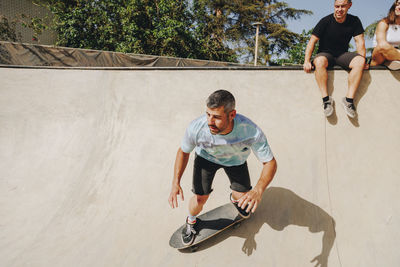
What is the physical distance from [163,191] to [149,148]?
914 mm

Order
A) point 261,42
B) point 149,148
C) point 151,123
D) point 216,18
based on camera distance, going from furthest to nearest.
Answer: point 261,42
point 216,18
point 151,123
point 149,148

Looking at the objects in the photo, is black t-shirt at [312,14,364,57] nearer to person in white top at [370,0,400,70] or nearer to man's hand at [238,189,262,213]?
person in white top at [370,0,400,70]

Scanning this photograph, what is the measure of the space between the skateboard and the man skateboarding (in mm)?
78

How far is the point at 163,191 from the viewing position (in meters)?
3.15

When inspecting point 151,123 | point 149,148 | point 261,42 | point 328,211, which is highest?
point 261,42

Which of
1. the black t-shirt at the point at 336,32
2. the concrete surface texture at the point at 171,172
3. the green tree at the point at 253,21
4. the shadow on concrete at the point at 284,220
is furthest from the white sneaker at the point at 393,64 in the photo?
the green tree at the point at 253,21

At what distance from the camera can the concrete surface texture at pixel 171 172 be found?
2414 mm

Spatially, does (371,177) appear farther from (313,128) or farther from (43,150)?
(43,150)

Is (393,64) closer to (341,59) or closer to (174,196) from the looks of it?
(341,59)

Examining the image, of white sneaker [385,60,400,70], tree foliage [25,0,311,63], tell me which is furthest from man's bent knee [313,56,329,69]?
tree foliage [25,0,311,63]

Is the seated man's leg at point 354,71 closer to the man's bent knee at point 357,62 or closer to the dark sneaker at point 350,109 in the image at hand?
the man's bent knee at point 357,62

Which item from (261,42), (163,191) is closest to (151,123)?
(163,191)

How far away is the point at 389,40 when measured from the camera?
3.35 metres

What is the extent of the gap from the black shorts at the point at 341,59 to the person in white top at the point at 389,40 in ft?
1.18
